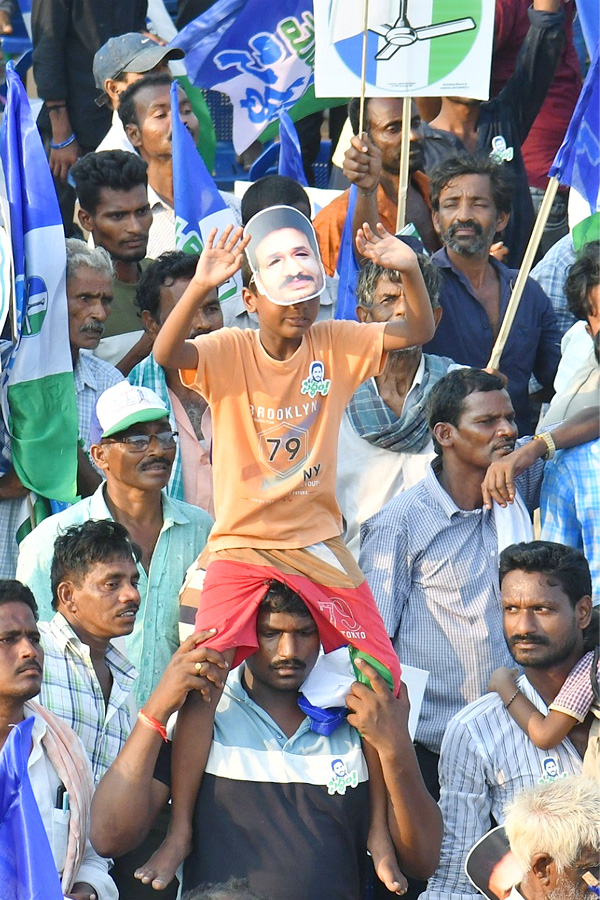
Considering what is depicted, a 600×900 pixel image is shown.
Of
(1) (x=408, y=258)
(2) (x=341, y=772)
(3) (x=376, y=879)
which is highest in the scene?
(1) (x=408, y=258)

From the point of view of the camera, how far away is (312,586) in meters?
4.87

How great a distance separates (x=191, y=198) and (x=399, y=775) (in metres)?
3.09

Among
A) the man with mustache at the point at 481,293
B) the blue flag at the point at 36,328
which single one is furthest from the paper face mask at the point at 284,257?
the man with mustache at the point at 481,293

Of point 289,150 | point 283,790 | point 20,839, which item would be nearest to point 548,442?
point 283,790

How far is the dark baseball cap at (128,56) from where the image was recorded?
7.90 metres

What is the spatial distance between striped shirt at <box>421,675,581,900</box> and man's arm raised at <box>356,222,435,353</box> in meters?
1.19

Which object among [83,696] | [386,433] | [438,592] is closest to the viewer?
[83,696]

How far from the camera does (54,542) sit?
5516 mm

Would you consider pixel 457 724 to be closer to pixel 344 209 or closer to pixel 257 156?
pixel 344 209

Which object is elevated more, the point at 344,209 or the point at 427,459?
the point at 344,209

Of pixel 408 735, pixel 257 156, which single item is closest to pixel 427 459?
pixel 408 735

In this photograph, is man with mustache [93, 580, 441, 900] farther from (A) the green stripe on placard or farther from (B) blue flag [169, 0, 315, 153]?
(B) blue flag [169, 0, 315, 153]

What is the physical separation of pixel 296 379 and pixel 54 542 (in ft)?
3.62

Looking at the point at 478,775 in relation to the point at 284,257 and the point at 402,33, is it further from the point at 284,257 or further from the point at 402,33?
the point at 402,33
